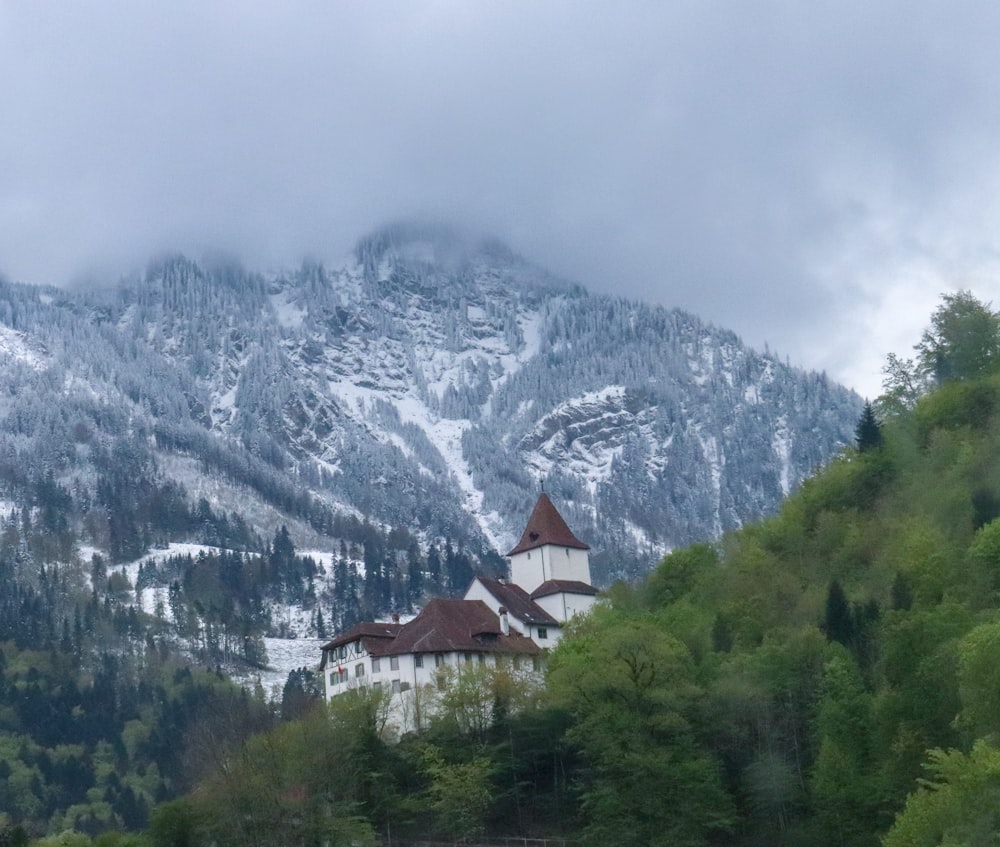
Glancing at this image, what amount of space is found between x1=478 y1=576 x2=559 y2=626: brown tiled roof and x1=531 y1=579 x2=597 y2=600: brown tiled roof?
107 inches

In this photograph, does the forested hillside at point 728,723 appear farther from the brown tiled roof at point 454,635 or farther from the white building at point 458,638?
the brown tiled roof at point 454,635

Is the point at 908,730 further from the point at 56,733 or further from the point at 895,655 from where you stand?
the point at 56,733

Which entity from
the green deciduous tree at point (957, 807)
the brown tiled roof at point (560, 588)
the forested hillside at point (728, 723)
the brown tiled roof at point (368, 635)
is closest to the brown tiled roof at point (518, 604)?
the brown tiled roof at point (560, 588)

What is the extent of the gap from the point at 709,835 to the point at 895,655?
13.9 metres

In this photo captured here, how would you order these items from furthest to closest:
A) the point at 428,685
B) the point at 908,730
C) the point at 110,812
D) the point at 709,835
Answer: the point at 110,812 → the point at 428,685 → the point at 709,835 → the point at 908,730

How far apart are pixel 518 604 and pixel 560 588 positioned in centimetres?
702

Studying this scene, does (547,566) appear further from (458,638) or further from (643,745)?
(643,745)

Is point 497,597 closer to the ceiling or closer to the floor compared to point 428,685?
closer to the ceiling

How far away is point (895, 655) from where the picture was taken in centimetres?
7294

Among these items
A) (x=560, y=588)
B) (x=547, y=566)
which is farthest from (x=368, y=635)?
(x=547, y=566)

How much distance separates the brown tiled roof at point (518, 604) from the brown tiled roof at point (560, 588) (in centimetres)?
271

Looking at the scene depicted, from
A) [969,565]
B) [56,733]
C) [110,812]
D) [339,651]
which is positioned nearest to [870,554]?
[969,565]

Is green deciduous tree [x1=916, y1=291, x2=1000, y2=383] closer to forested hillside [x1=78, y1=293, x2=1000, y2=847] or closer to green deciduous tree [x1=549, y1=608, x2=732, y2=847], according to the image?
forested hillside [x1=78, y1=293, x2=1000, y2=847]

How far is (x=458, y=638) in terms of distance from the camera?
10156 centimetres
